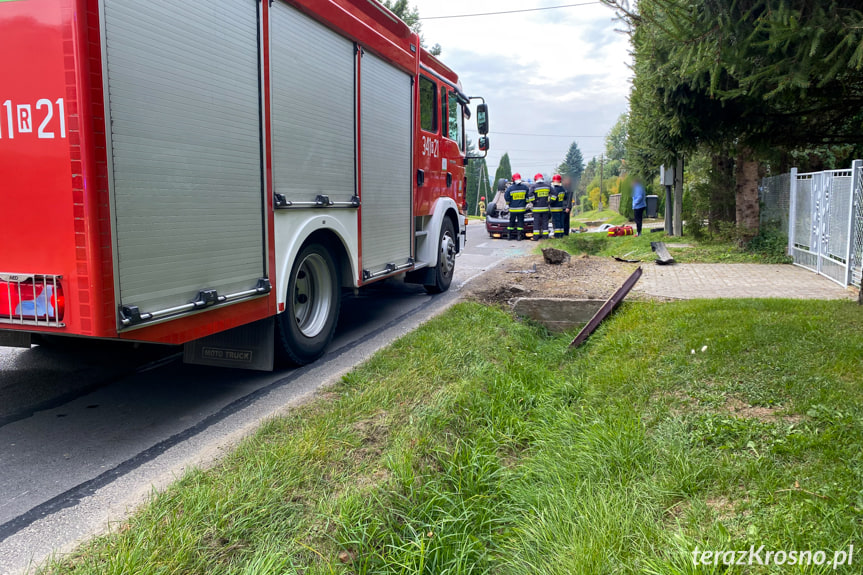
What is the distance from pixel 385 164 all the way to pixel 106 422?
3742 mm

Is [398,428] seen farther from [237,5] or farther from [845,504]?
[237,5]

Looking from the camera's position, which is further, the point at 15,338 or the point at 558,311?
the point at 558,311

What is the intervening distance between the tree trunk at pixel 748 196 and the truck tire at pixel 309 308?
9.99 m

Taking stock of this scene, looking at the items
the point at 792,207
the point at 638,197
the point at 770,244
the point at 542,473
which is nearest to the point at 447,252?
the point at 542,473

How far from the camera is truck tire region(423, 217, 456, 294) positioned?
8727mm

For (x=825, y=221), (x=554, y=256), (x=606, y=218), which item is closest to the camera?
(x=825, y=221)

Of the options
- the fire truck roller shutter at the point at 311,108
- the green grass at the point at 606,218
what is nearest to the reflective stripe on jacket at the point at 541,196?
the fire truck roller shutter at the point at 311,108

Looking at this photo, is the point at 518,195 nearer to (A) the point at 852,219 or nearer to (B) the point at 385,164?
(A) the point at 852,219

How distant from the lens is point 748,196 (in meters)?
12.6

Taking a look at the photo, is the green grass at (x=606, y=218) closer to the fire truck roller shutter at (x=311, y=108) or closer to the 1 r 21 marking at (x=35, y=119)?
the fire truck roller shutter at (x=311, y=108)

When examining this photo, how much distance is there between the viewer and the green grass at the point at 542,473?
2391mm

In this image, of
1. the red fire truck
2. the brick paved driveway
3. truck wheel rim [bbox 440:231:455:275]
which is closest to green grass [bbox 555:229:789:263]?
the brick paved driveway

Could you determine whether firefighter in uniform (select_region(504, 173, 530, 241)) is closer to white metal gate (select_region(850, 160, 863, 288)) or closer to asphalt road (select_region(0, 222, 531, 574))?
white metal gate (select_region(850, 160, 863, 288))

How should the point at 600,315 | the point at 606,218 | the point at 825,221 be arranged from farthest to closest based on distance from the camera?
the point at 606,218
the point at 825,221
the point at 600,315
